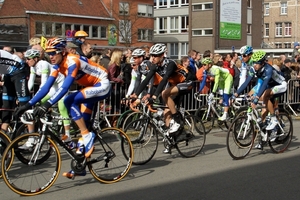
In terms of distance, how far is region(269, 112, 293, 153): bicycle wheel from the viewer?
412 inches

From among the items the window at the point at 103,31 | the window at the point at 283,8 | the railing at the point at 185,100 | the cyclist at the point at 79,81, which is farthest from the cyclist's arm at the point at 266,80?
the window at the point at 283,8

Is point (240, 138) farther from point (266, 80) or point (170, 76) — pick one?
point (170, 76)

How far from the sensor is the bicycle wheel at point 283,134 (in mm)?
10453

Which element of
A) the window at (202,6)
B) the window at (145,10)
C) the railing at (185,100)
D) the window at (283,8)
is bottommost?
the railing at (185,100)

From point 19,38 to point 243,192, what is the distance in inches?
1625

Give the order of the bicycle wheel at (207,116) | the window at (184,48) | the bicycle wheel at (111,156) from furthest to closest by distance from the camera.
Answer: the window at (184,48) < the bicycle wheel at (207,116) < the bicycle wheel at (111,156)

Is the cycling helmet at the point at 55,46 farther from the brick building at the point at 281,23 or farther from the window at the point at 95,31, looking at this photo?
the brick building at the point at 281,23

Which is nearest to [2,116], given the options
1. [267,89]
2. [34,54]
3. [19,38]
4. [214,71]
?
[34,54]

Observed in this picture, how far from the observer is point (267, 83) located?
32.6ft

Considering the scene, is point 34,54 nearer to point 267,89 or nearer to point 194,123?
point 194,123

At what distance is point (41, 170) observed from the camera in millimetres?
7277

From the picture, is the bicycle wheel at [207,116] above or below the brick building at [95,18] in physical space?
below

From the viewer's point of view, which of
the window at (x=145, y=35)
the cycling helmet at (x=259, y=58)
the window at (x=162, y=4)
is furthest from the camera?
the window at (x=162, y=4)

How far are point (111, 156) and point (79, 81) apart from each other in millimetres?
1232
